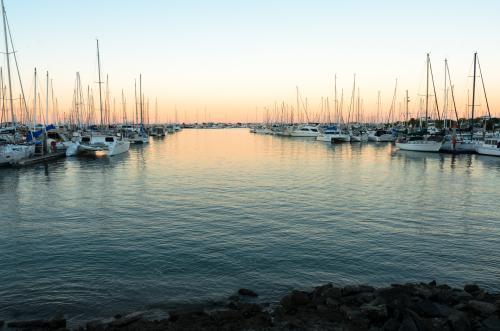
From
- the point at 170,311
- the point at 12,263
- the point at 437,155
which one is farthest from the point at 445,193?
the point at 437,155

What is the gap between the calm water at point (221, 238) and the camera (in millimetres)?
12844

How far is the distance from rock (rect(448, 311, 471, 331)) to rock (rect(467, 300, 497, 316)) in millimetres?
940

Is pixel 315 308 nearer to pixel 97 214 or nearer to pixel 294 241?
pixel 294 241

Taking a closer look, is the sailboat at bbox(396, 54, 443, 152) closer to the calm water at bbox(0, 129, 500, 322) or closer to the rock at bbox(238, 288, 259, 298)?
the calm water at bbox(0, 129, 500, 322)

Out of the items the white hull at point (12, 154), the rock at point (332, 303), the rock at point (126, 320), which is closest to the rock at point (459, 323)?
the rock at point (332, 303)

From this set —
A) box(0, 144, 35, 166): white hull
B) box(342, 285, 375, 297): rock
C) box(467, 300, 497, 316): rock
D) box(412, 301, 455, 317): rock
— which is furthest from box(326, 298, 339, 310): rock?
box(0, 144, 35, 166): white hull

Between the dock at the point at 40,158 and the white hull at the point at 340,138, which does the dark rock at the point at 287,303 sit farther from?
the white hull at the point at 340,138

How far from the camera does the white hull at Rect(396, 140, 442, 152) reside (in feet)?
209

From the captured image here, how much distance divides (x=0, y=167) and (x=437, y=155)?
2075 inches

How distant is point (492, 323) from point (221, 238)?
10.4 meters

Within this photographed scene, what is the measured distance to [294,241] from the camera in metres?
17.4

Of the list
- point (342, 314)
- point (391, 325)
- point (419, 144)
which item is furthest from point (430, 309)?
point (419, 144)

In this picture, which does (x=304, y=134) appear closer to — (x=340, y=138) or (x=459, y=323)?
(x=340, y=138)

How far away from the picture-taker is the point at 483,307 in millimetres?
10477
